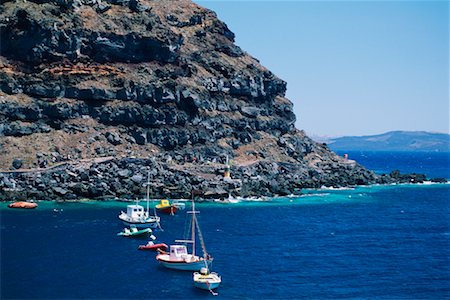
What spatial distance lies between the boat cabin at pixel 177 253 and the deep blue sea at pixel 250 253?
6.70 feet

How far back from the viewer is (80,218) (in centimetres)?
10738

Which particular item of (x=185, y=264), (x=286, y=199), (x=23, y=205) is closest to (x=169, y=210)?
(x=23, y=205)

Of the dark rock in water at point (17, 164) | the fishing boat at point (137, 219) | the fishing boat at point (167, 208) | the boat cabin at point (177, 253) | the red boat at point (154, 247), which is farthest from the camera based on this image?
the dark rock in water at point (17, 164)

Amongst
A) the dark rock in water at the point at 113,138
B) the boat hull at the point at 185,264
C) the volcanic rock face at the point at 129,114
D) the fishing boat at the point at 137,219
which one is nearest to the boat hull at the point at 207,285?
the boat hull at the point at 185,264

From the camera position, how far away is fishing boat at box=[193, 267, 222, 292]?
66375mm

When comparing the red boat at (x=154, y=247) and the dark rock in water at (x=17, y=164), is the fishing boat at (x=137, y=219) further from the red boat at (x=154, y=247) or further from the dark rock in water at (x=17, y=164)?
the dark rock in water at (x=17, y=164)

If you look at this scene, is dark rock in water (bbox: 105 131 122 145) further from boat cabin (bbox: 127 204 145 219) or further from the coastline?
boat cabin (bbox: 127 204 145 219)

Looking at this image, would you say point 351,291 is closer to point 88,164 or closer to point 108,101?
point 88,164

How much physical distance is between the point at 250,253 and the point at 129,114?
256 ft

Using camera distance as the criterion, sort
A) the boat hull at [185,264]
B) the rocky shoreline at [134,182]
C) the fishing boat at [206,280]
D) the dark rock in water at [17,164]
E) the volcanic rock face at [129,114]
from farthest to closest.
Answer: the volcanic rock face at [129,114] → the dark rock in water at [17,164] → the rocky shoreline at [134,182] → the boat hull at [185,264] → the fishing boat at [206,280]

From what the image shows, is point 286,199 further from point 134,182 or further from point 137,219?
point 137,219

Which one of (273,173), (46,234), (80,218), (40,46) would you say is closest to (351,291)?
(46,234)

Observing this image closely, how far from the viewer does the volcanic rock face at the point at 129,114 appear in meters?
138

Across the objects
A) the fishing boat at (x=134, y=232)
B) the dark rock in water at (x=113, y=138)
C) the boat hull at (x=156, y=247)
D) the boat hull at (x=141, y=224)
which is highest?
the dark rock in water at (x=113, y=138)
